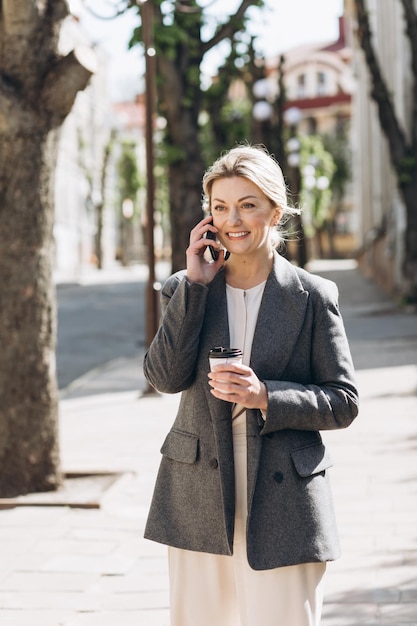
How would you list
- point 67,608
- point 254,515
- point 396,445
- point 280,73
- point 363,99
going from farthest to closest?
point 363,99
point 280,73
point 396,445
point 67,608
point 254,515

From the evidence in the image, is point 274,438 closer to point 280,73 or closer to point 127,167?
point 280,73

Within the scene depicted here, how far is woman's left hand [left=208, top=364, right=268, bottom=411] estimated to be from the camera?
9.97ft

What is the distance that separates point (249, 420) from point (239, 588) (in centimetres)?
47

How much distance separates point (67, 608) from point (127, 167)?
217ft

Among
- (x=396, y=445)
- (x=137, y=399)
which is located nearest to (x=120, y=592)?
(x=396, y=445)

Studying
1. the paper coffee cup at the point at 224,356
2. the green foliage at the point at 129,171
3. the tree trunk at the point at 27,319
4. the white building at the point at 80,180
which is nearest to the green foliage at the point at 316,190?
the green foliage at the point at 129,171

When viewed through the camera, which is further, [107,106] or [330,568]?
[107,106]

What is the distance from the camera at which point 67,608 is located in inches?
200

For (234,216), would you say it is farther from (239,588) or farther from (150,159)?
(150,159)

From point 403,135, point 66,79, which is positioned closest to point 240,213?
point 66,79

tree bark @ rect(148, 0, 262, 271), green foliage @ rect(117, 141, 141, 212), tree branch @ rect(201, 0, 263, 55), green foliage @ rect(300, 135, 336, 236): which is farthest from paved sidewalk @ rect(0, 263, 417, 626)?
green foliage @ rect(117, 141, 141, 212)

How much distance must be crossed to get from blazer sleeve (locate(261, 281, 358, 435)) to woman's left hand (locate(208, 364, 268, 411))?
0.04m

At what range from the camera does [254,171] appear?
10.7 feet

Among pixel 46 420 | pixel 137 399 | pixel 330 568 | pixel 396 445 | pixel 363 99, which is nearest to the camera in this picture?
pixel 330 568
